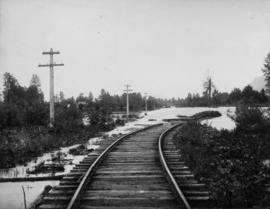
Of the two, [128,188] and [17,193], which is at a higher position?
[128,188]

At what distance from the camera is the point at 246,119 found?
14.5m

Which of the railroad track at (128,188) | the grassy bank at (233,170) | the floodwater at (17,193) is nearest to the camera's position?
the railroad track at (128,188)

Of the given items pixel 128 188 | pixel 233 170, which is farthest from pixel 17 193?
pixel 233 170

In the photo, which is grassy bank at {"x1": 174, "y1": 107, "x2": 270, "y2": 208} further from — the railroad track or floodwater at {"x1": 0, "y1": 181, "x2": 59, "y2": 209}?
floodwater at {"x1": 0, "y1": 181, "x2": 59, "y2": 209}

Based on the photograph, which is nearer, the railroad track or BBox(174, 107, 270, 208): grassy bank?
the railroad track

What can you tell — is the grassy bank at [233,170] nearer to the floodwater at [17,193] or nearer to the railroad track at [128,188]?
the railroad track at [128,188]

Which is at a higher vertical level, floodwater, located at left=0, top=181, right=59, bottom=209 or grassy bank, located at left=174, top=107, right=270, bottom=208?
grassy bank, located at left=174, top=107, right=270, bottom=208

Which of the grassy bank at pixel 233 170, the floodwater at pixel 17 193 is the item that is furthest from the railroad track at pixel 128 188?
the floodwater at pixel 17 193

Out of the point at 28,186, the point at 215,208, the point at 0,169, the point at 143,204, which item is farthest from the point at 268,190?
the point at 0,169

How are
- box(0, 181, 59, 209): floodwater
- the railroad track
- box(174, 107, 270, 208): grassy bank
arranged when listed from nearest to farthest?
1. the railroad track
2. box(174, 107, 270, 208): grassy bank
3. box(0, 181, 59, 209): floodwater

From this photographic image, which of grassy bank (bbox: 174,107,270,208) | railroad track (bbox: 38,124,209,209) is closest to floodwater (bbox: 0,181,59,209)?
railroad track (bbox: 38,124,209,209)

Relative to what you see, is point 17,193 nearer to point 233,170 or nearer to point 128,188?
point 128,188

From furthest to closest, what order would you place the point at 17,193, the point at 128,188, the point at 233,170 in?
the point at 233,170
the point at 17,193
the point at 128,188

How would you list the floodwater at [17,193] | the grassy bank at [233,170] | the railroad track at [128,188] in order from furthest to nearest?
the floodwater at [17,193] → the grassy bank at [233,170] → the railroad track at [128,188]
